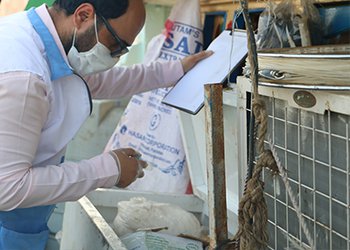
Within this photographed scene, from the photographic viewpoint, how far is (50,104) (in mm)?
1400

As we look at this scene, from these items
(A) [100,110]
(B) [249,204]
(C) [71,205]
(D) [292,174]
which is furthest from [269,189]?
(A) [100,110]

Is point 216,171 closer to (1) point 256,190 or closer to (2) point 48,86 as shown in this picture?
(1) point 256,190

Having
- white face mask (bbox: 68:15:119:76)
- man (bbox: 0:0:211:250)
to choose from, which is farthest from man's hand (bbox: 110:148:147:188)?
white face mask (bbox: 68:15:119:76)

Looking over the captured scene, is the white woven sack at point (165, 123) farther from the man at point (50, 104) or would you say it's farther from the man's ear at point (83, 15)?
the man's ear at point (83, 15)

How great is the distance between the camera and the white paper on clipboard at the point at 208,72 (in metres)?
1.69

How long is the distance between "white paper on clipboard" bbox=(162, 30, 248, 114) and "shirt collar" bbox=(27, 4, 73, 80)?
1.54ft

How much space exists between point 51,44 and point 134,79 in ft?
1.99

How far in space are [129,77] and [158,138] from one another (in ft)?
2.38

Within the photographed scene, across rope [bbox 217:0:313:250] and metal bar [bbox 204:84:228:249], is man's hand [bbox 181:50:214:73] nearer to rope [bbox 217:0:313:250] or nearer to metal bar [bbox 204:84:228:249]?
metal bar [bbox 204:84:228:249]

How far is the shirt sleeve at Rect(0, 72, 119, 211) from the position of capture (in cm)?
125

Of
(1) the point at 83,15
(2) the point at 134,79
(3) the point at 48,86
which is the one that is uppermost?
(1) the point at 83,15

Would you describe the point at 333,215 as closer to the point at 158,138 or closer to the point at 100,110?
the point at 158,138

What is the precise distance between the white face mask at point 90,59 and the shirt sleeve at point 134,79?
371mm

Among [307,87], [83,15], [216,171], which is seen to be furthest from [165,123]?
[307,87]
